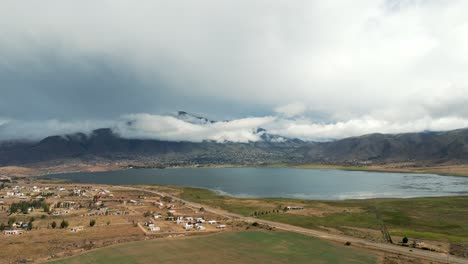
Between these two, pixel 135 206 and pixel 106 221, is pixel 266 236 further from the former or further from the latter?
pixel 135 206

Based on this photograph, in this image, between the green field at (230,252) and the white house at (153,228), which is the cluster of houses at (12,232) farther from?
the white house at (153,228)

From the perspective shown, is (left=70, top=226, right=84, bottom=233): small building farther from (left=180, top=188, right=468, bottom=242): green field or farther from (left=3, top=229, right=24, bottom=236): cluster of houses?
(left=180, top=188, right=468, bottom=242): green field

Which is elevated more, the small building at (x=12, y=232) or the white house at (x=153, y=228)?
the small building at (x=12, y=232)

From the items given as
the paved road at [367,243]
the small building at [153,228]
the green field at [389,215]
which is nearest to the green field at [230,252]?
Result: the paved road at [367,243]

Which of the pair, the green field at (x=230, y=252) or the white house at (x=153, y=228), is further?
the white house at (x=153, y=228)

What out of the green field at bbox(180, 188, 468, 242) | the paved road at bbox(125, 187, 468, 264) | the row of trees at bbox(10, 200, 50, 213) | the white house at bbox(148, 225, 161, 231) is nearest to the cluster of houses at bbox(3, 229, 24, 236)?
the white house at bbox(148, 225, 161, 231)

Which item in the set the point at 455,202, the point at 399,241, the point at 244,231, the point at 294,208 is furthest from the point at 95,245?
the point at 455,202

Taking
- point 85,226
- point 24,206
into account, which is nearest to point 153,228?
point 85,226
